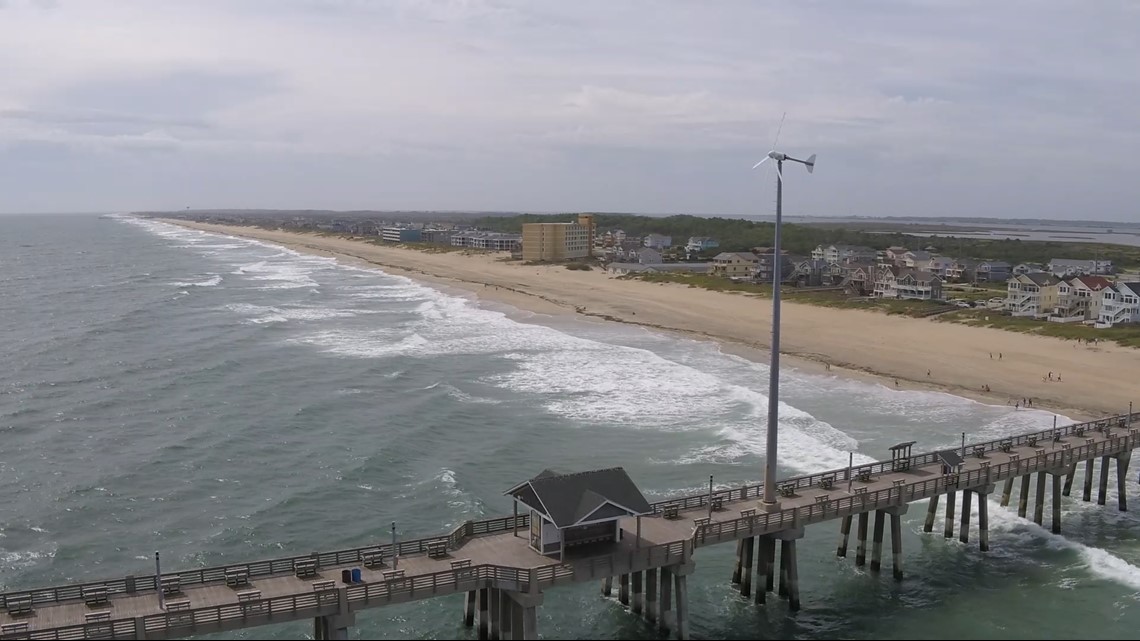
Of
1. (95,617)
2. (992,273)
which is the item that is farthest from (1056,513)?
(992,273)

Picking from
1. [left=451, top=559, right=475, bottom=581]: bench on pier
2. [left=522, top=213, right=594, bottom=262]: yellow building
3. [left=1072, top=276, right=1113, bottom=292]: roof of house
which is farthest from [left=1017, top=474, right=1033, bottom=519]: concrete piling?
[left=522, top=213, right=594, bottom=262]: yellow building

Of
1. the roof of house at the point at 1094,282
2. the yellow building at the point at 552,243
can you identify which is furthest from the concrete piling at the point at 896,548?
the yellow building at the point at 552,243

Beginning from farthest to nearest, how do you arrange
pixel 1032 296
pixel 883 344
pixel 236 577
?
pixel 1032 296, pixel 883 344, pixel 236 577

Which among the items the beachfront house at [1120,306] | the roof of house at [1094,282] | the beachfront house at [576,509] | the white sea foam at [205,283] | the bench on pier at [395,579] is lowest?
the bench on pier at [395,579]

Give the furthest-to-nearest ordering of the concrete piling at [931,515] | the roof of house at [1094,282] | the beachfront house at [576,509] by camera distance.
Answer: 1. the roof of house at [1094,282]
2. the concrete piling at [931,515]
3. the beachfront house at [576,509]

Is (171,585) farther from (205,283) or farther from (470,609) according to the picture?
(205,283)

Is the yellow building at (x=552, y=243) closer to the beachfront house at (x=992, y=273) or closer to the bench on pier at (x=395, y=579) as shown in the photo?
the beachfront house at (x=992, y=273)

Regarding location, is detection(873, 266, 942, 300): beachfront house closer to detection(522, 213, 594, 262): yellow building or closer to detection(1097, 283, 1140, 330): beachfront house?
detection(1097, 283, 1140, 330): beachfront house
